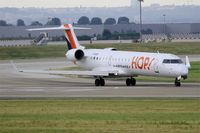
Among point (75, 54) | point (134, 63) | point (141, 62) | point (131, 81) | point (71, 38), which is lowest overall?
point (131, 81)

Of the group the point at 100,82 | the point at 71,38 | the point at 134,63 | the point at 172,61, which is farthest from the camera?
the point at 71,38

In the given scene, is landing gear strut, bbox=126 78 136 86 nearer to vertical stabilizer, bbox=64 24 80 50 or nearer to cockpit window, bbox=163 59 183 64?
cockpit window, bbox=163 59 183 64

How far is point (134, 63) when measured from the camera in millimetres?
50969

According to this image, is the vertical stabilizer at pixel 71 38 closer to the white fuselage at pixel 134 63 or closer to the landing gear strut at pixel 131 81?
the white fuselage at pixel 134 63

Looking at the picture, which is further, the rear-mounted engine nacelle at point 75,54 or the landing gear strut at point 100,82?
the rear-mounted engine nacelle at point 75,54

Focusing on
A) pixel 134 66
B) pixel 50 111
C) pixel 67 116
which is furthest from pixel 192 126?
pixel 134 66

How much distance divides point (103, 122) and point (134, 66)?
23950 millimetres

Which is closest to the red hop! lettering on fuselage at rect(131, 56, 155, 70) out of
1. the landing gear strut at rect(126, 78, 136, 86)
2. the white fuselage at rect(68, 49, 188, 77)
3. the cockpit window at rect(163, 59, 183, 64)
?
the white fuselage at rect(68, 49, 188, 77)

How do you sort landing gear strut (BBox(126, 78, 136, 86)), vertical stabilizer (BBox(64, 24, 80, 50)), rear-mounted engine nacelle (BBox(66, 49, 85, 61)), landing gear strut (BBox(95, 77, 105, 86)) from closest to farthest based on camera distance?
landing gear strut (BBox(95, 77, 105, 86))
landing gear strut (BBox(126, 78, 136, 86))
rear-mounted engine nacelle (BBox(66, 49, 85, 61))
vertical stabilizer (BBox(64, 24, 80, 50))

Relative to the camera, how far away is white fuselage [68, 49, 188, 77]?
161ft

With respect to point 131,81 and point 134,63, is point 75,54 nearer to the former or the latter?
point 131,81

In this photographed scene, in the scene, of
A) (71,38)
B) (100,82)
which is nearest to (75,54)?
(71,38)

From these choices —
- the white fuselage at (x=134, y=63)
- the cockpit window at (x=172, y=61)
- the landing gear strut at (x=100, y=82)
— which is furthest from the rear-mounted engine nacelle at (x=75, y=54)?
the cockpit window at (x=172, y=61)

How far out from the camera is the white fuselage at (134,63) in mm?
49125
